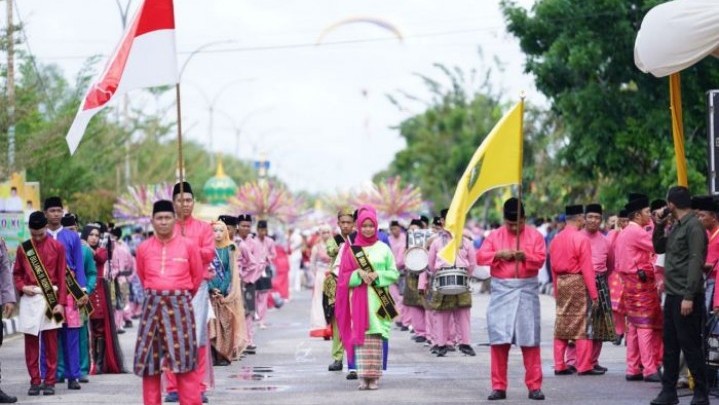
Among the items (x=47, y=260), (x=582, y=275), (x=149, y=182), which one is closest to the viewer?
(x=47, y=260)

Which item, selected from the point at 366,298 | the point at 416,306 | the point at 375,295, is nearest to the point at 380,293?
the point at 375,295

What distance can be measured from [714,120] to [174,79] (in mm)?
5069

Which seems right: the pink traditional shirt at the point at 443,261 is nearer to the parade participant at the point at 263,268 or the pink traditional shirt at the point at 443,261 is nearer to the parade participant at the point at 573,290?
the parade participant at the point at 263,268

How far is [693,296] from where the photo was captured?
45.3 ft

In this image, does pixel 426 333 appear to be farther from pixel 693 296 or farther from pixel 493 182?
pixel 693 296

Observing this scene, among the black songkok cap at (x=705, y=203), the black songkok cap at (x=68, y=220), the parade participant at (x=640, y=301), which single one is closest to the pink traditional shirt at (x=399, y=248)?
the black songkok cap at (x=68, y=220)

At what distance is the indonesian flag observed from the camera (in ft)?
45.1

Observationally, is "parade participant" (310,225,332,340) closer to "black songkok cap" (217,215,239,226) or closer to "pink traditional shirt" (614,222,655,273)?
"black songkok cap" (217,215,239,226)

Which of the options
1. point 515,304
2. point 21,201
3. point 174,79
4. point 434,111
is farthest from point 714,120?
point 434,111

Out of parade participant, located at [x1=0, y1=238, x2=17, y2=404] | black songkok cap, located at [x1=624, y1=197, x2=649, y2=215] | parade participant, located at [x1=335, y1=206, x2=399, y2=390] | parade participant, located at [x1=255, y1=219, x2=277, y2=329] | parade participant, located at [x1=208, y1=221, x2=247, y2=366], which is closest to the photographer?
parade participant, located at [x1=0, y1=238, x2=17, y2=404]

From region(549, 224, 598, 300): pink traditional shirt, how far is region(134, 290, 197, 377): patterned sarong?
593 centimetres

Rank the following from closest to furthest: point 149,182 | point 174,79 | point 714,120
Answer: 1. point 174,79
2. point 714,120
3. point 149,182

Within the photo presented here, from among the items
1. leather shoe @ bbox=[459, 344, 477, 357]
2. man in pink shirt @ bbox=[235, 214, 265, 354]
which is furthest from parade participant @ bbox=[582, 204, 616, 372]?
man in pink shirt @ bbox=[235, 214, 265, 354]

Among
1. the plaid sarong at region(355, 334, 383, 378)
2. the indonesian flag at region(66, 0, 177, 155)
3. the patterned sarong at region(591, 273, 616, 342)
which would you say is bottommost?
the plaid sarong at region(355, 334, 383, 378)
